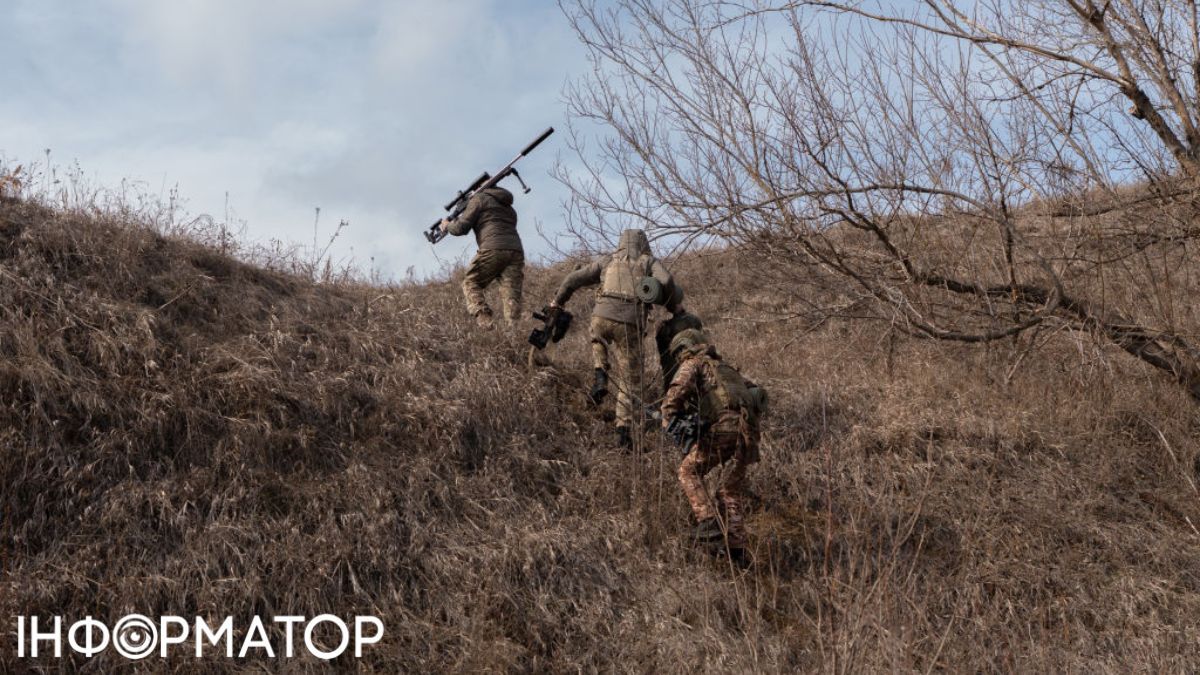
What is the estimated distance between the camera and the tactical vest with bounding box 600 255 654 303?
767 centimetres

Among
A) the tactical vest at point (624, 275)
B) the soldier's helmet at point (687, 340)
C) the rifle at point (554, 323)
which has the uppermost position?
the tactical vest at point (624, 275)

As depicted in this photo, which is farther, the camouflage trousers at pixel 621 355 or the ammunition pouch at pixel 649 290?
the camouflage trousers at pixel 621 355

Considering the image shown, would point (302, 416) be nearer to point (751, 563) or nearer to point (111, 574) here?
→ point (111, 574)

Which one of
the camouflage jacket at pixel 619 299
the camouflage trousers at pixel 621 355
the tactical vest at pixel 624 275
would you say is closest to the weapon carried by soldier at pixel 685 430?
the camouflage trousers at pixel 621 355

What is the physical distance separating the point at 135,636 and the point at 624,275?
14.3 ft

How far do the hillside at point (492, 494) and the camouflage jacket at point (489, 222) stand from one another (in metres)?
0.88

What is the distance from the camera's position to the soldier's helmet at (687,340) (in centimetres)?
658

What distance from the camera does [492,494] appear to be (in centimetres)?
644

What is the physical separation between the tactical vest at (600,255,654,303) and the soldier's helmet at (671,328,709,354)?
39.0 inches

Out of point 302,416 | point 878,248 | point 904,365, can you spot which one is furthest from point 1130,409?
point 302,416

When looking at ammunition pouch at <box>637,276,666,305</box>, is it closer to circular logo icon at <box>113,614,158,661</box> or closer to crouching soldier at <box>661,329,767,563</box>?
crouching soldier at <box>661,329,767,563</box>

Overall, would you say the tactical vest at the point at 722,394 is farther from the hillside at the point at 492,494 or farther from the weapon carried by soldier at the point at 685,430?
the hillside at the point at 492,494

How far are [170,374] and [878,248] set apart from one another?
18.5 ft

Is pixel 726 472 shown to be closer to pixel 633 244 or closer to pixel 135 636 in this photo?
pixel 633 244
